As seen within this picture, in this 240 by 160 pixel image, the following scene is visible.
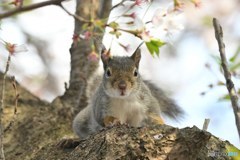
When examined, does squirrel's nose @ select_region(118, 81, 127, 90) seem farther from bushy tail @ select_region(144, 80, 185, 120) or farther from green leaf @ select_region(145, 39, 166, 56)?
green leaf @ select_region(145, 39, 166, 56)

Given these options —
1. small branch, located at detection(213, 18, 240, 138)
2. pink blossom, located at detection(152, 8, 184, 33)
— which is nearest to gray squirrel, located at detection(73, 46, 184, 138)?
pink blossom, located at detection(152, 8, 184, 33)

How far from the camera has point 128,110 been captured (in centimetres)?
314

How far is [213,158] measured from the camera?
210 centimetres

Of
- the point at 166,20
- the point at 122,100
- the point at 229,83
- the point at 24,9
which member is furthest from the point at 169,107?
the point at 24,9

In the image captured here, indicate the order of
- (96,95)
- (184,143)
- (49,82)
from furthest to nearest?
(49,82)
(96,95)
(184,143)

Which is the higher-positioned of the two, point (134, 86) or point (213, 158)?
point (134, 86)

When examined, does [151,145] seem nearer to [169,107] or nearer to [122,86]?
[122,86]

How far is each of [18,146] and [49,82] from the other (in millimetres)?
4227

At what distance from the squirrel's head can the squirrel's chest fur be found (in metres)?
0.08

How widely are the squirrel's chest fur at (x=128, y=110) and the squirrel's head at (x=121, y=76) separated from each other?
0.26ft

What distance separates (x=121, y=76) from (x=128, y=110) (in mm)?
209

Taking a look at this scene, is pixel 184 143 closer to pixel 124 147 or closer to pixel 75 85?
pixel 124 147

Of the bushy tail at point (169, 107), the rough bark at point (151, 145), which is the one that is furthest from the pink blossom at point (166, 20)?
the bushy tail at point (169, 107)

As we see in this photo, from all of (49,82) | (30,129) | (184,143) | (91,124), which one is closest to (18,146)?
(30,129)
